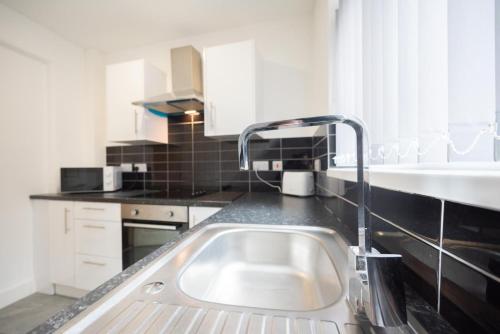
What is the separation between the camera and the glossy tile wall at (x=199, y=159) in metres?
1.91

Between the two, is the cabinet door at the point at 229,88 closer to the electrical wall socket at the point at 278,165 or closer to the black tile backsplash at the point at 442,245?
the electrical wall socket at the point at 278,165

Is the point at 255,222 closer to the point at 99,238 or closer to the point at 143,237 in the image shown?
the point at 143,237

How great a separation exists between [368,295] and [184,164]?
2089 millimetres

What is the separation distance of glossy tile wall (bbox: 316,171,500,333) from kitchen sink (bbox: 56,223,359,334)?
143mm

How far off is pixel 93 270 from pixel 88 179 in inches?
34.2

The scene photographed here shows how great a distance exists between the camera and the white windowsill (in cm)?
21

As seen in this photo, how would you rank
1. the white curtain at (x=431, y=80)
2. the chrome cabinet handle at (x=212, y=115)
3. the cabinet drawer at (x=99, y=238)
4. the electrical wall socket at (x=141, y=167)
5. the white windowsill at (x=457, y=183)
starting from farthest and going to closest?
the electrical wall socket at (x=141, y=167) → the chrome cabinet handle at (x=212, y=115) → the cabinet drawer at (x=99, y=238) → the white curtain at (x=431, y=80) → the white windowsill at (x=457, y=183)

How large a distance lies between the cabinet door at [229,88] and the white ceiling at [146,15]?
400 mm

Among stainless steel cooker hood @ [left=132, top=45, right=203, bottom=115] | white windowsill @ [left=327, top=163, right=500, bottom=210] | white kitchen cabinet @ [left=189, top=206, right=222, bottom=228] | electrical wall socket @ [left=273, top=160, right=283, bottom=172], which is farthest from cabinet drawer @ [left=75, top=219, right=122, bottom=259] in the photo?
white windowsill @ [left=327, top=163, right=500, bottom=210]

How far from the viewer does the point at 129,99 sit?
1.91m

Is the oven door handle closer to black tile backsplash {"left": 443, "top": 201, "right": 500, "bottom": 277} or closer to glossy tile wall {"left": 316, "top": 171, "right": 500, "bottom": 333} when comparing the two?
glossy tile wall {"left": 316, "top": 171, "right": 500, "bottom": 333}

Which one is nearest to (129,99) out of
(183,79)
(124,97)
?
(124,97)

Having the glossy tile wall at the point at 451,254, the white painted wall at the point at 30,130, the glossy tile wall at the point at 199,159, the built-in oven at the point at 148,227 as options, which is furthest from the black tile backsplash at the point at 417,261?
the white painted wall at the point at 30,130

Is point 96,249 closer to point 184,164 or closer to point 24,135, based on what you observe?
point 184,164
